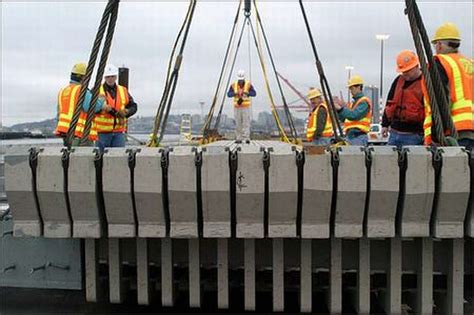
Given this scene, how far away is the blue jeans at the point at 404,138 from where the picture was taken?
5.31 metres

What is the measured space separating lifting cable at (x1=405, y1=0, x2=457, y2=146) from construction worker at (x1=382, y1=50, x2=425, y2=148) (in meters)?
1.27

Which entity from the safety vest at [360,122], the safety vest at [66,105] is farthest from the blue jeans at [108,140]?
the safety vest at [360,122]

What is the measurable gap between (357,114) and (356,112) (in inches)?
1.5

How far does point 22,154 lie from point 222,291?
1.69 meters

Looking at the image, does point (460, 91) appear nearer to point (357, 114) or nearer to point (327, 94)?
point (327, 94)

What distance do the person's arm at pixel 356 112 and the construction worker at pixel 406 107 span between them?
111 inches

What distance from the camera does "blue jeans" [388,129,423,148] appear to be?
5309 mm

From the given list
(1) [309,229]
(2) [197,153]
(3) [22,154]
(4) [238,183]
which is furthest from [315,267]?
(3) [22,154]

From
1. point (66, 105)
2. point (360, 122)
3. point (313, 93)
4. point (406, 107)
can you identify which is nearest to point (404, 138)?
point (406, 107)

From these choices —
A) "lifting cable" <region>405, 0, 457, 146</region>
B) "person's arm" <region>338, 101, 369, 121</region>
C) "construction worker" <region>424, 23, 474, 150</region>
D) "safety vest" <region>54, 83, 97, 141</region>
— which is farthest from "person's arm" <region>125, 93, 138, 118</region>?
"lifting cable" <region>405, 0, 457, 146</region>

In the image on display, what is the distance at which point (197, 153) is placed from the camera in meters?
3.41

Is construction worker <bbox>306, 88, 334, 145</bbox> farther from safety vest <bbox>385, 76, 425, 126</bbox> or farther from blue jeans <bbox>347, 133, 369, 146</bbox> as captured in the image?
safety vest <bbox>385, 76, 425, 126</bbox>

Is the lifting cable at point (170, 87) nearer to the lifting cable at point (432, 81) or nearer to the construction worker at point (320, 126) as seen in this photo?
the lifting cable at point (432, 81)

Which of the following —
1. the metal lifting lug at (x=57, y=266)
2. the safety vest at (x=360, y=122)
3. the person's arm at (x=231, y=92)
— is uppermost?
the person's arm at (x=231, y=92)
